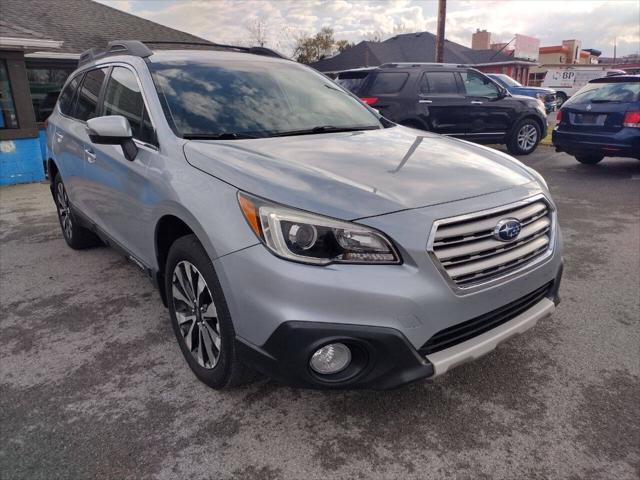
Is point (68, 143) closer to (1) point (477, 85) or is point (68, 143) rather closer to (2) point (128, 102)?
(2) point (128, 102)

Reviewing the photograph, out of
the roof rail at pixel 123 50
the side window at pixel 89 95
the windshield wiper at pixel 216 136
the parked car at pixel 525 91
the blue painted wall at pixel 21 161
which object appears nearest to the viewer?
the windshield wiper at pixel 216 136

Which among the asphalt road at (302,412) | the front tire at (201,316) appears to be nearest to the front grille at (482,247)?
the asphalt road at (302,412)

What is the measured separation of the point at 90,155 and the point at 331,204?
2435 mm

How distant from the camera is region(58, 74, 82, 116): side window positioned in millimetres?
4434

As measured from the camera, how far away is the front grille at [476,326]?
2.03m

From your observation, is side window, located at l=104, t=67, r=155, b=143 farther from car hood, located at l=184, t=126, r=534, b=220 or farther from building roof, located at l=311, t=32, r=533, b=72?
building roof, located at l=311, t=32, r=533, b=72

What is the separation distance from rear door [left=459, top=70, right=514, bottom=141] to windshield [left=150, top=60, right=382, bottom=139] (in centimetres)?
687

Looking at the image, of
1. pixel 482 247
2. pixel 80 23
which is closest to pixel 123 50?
pixel 482 247

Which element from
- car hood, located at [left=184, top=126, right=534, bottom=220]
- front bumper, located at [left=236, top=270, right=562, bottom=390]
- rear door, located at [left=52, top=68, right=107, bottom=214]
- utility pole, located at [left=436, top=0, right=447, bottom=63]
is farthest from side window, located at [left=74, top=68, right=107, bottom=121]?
utility pole, located at [left=436, top=0, right=447, bottom=63]

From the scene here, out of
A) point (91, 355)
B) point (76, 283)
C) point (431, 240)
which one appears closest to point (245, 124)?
point (431, 240)

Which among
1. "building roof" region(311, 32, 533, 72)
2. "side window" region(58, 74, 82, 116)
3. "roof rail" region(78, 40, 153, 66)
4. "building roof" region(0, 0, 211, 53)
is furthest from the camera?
"building roof" region(311, 32, 533, 72)

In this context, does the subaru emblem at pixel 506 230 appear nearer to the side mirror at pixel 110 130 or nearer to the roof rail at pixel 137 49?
the side mirror at pixel 110 130

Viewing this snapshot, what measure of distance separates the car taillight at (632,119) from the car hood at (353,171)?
6.13m

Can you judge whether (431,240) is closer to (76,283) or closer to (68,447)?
(68,447)
